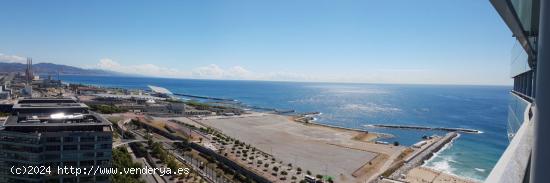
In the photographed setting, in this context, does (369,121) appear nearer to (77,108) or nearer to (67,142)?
(77,108)

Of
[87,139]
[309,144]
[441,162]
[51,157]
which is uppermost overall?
[87,139]

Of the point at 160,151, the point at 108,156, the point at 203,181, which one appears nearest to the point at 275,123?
the point at 160,151

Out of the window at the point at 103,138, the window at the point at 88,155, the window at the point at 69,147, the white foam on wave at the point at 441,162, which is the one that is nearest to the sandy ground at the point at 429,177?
the white foam on wave at the point at 441,162

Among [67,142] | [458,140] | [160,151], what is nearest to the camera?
[67,142]

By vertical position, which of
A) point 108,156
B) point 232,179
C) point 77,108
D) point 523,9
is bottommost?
point 232,179

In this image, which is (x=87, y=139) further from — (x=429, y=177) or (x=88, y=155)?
(x=429, y=177)

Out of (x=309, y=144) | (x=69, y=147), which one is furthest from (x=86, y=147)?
(x=309, y=144)
